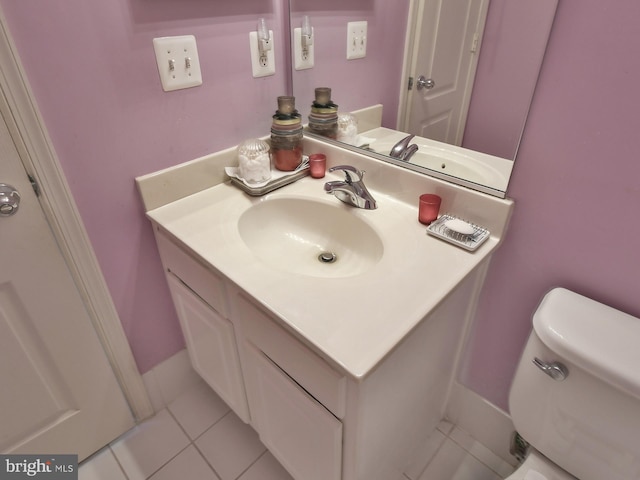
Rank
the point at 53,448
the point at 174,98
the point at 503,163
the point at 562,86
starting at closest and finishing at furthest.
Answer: the point at 562,86 → the point at 503,163 → the point at 174,98 → the point at 53,448

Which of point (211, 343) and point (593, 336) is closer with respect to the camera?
point (593, 336)

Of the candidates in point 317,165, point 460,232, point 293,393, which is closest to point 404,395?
point 293,393

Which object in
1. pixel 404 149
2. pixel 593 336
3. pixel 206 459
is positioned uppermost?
pixel 404 149

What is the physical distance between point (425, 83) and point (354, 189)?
339 mm

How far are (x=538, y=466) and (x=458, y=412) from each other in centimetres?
40

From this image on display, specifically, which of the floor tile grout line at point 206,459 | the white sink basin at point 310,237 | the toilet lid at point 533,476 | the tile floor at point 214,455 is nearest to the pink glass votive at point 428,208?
the white sink basin at point 310,237

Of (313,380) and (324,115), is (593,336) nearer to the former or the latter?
(313,380)

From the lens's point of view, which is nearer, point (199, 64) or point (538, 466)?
point (538, 466)

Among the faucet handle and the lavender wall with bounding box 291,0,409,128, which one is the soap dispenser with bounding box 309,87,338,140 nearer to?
the lavender wall with bounding box 291,0,409,128

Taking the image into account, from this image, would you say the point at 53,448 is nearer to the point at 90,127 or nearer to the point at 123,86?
the point at 90,127

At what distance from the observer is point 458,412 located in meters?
1.28

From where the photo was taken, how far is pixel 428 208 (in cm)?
93

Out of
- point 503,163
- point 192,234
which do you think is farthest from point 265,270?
point 503,163

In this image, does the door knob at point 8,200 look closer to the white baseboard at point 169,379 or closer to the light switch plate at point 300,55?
the white baseboard at point 169,379
